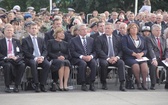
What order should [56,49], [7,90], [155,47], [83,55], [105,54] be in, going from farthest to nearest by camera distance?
[155,47] → [105,54] → [83,55] → [56,49] → [7,90]

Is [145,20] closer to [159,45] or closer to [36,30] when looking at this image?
[159,45]

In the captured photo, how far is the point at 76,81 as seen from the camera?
38.3 ft

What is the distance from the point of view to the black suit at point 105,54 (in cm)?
1141

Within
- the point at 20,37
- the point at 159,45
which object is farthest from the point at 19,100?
the point at 159,45

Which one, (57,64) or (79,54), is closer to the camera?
(57,64)

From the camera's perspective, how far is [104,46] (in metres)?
11.9

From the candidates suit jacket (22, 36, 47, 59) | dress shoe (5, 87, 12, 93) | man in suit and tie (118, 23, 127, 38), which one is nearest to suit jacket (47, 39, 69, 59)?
suit jacket (22, 36, 47, 59)

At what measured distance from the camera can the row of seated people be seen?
10.9m

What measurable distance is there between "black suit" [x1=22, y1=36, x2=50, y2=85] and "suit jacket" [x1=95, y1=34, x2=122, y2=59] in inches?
56.0

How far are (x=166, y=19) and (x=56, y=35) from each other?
207 inches

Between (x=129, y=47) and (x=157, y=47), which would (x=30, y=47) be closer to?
(x=129, y=47)

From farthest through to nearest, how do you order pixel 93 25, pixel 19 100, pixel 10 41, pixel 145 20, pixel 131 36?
pixel 145 20, pixel 93 25, pixel 131 36, pixel 10 41, pixel 19 100

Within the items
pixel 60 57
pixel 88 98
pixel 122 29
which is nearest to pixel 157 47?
pixel 122 29

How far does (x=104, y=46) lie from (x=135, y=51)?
2.78 ft
